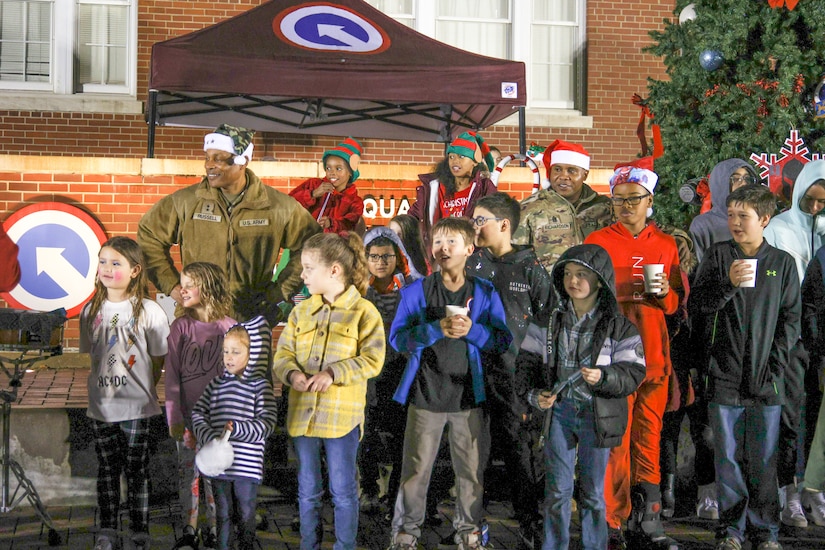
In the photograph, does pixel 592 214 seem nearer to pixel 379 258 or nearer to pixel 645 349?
pixel 645 349

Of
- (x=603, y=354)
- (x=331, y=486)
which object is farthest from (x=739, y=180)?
(x=331, y=486)

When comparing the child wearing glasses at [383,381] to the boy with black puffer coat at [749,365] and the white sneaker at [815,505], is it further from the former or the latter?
the white sneaker at [815,505]

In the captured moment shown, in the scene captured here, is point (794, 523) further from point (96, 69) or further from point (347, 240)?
point (96, 69)

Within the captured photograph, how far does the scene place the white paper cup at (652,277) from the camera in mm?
5516

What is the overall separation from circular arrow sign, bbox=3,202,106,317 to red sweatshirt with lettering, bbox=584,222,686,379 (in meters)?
5.18

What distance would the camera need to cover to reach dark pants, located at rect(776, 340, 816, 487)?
20.4 ft

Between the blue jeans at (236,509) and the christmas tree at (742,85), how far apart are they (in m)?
5.71

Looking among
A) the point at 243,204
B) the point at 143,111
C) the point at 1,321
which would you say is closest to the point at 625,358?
the point at 243,204

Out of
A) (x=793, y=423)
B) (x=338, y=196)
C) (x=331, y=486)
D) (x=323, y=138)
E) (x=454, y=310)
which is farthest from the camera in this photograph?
(x=323, y=138)

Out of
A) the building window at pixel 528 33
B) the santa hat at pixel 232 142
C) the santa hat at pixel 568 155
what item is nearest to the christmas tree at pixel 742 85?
the santa hat at pixel 568 155

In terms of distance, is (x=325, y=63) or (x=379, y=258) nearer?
(x=379, y=258)

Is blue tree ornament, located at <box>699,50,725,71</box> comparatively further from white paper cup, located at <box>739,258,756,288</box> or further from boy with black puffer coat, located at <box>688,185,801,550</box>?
white paper cup, located at <box>739,258,756,288</box>

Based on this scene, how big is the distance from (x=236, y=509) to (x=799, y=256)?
406cm

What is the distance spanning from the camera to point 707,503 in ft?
21.9
